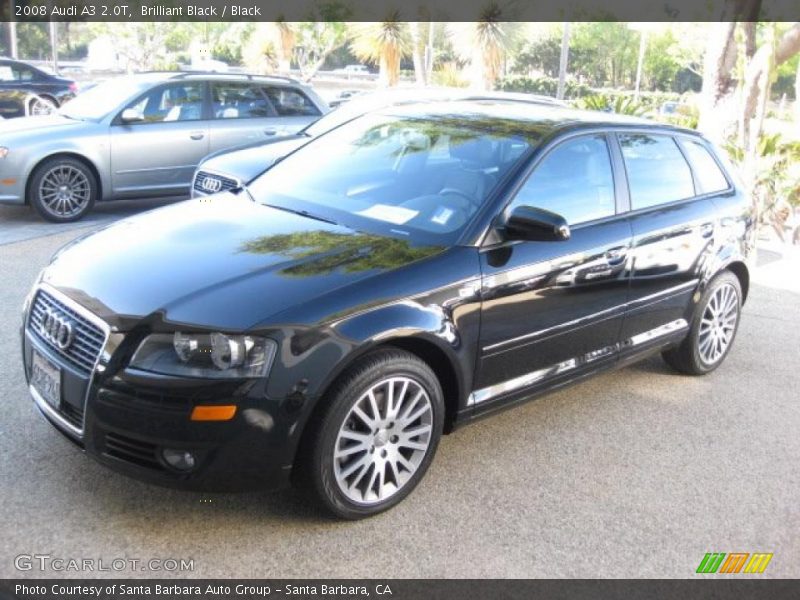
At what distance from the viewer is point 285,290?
338cm

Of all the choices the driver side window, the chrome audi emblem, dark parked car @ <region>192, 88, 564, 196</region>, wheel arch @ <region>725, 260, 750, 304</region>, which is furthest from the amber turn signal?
the chrome audi emblem

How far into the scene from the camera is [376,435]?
354 cm

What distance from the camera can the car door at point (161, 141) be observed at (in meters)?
9.38

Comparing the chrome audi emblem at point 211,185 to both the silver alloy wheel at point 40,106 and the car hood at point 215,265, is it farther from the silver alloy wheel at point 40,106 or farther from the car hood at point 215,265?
the silver alloy wheel at point 40,106

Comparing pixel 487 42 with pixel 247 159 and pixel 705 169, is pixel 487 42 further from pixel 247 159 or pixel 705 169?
pixel 705 169

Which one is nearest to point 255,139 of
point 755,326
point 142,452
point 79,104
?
point 79,104

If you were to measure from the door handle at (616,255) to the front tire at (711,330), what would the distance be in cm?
105

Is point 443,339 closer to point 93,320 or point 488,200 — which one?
point 488,200

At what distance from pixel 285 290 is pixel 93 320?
75 centimetres

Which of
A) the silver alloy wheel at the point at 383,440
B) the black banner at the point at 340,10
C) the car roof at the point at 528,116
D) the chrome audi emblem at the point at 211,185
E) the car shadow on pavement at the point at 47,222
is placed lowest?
the car shadow on pavement at the point at 47,222

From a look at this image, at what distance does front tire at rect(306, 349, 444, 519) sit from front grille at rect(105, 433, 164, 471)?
1.93ft

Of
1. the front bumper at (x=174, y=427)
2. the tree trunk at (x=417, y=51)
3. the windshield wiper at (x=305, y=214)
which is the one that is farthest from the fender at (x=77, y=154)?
the tree trunk at (x=417, y=51)

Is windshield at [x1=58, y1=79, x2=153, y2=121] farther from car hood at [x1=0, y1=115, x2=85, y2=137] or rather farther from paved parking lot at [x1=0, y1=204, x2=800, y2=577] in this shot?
paved parking lot at [x1=0, y1=204, x2=800, y2=577]
